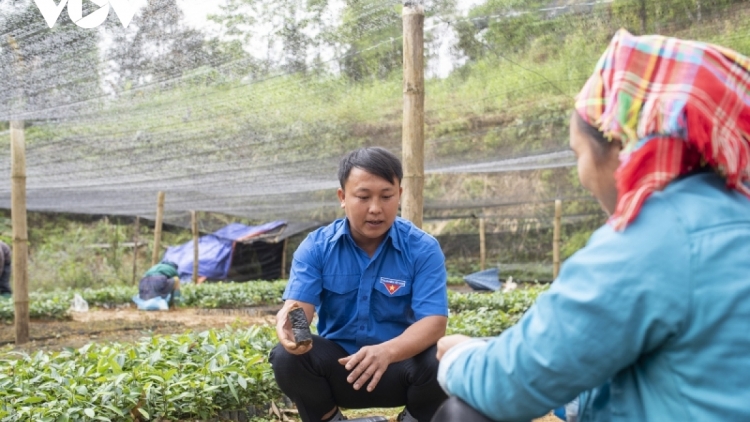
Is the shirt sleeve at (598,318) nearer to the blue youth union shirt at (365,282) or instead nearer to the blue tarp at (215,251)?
the blue youth union shirt at (365,282)

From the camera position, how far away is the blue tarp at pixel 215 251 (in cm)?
1859

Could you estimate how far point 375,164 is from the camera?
290cm

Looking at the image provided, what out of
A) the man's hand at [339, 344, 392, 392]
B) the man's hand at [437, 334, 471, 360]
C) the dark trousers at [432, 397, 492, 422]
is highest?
the man's hand at [437, 334, 471, 360]

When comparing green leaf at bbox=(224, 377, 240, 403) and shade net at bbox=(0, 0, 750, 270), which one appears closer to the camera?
green leaf at bbox=(224, 377, 240, 403)

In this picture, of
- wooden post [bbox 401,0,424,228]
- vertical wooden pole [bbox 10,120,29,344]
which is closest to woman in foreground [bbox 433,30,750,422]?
wooden post [bbox 401,0,424,228]

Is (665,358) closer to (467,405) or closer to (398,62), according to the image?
(467,405)

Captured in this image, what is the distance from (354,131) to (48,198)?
321 inches

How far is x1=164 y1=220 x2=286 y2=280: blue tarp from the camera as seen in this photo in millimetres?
18594

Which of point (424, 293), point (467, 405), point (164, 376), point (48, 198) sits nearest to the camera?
point (467, 405)

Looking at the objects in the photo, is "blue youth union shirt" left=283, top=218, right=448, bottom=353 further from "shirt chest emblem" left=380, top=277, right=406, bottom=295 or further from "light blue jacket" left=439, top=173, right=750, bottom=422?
"light blue jacket" left=439, top=173, right=750, bottom=422

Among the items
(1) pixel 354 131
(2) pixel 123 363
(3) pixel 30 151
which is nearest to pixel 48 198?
(3) pixel 30 151

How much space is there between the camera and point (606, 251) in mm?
1289
